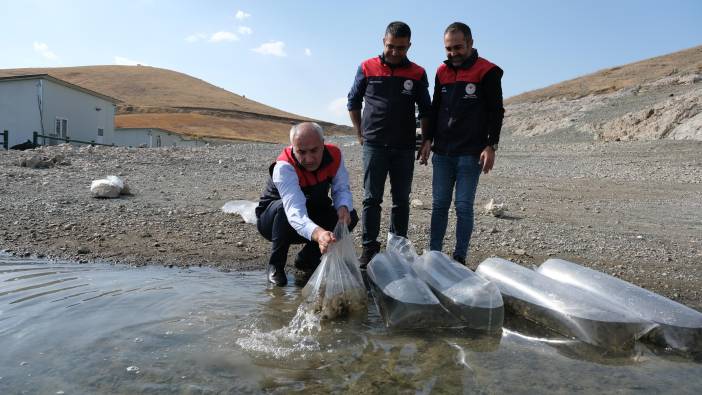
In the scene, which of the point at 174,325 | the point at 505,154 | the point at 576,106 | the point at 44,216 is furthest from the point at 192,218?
the point at 576,106

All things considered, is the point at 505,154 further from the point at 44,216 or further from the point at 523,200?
the point at 44,216

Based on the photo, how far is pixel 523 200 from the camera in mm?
8273

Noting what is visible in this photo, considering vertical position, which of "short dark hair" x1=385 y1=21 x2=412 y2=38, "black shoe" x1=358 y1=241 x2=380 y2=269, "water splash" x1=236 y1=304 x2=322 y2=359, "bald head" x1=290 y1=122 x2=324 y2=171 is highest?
"short dark hair" x1=385 y1=21 x2=412 y2=38

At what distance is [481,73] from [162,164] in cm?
1002

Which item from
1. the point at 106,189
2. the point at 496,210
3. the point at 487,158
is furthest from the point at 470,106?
the point at 106,189

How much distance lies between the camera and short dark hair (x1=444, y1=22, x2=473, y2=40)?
4.21m

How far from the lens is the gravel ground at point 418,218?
4.93 metres

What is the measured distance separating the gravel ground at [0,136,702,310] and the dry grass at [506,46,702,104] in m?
18.8

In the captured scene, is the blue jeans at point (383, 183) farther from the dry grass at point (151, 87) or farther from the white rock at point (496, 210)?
the dry grass at point (151, 87)

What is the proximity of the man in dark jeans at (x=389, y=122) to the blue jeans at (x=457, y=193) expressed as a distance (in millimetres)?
259

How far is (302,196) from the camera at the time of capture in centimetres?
378

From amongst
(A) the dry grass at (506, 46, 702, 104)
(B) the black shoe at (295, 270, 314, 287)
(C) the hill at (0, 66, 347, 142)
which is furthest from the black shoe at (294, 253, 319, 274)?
(C) the hill at (0, 66, 347, 142)

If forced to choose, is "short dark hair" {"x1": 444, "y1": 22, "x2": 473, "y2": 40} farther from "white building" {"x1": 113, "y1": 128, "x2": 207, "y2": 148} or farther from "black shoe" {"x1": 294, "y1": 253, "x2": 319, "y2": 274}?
"white building" {"x1": 113, "y1": 128, "x2": 207, "y2": 148}

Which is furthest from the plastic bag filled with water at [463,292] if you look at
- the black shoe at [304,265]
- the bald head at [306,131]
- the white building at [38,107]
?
the white building at [38,107]
